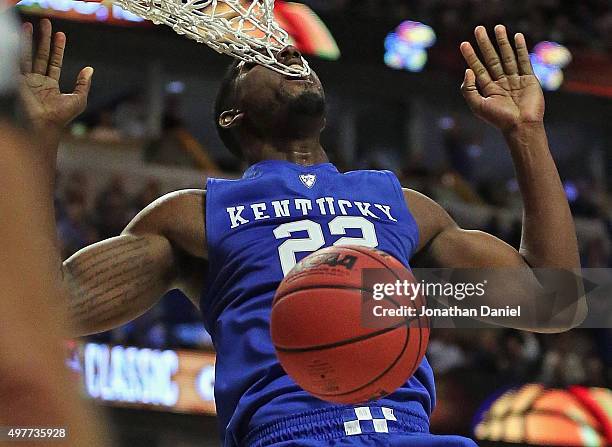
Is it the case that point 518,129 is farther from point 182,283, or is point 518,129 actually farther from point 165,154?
point 165,154

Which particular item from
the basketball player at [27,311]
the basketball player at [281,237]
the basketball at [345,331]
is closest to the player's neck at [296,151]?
the basketball player at [281,237]

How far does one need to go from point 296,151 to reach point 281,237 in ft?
1.32

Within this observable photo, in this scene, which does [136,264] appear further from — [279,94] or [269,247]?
[279,94]

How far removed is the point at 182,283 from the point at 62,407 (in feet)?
6.50

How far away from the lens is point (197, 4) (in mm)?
3592

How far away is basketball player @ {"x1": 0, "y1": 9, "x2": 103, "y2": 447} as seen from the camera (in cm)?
127

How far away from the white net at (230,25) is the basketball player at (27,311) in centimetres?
205

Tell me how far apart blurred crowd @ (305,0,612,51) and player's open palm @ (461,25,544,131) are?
9.22m

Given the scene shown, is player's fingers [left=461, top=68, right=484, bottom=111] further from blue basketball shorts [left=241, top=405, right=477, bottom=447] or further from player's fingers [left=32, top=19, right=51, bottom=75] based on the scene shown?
player's fingers [left=32, top=19, right=51, bottom=75]

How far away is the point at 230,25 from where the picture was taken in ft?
11.3

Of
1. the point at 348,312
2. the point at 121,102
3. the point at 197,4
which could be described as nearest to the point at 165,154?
the point at 121,102

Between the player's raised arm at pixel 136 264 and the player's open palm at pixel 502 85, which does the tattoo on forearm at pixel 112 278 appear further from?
the player's open palm at pixel 502 85

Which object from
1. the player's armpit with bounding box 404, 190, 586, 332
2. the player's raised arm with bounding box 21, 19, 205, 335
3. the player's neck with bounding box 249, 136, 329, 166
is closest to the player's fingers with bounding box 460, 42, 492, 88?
the player's armpit with bounding box 404, 190, 586, 332

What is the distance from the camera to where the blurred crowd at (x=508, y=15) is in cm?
1323
